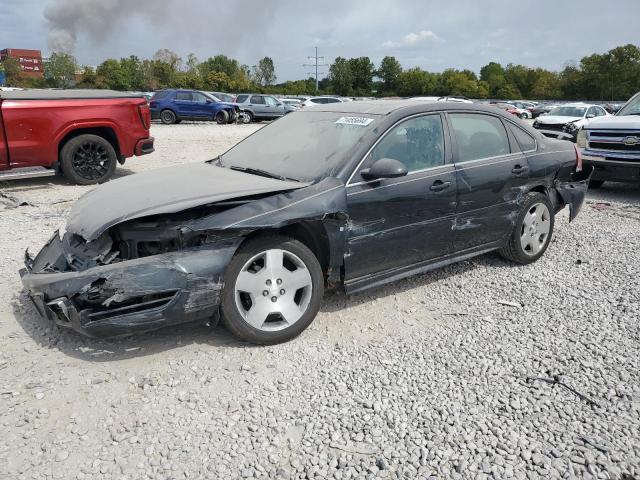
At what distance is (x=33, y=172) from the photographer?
8.64 m

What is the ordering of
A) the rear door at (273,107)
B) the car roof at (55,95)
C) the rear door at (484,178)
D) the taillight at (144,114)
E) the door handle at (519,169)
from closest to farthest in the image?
the rear door at (484,178)
the door handle at (519,169)
the car roof at (55,95)
the taillight at (144,114)
the rear door at (273,107)

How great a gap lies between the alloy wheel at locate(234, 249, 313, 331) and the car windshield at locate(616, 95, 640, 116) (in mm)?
8341

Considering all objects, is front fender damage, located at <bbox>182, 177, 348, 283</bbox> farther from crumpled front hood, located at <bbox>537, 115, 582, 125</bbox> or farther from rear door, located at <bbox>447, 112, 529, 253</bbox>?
crumpled front hood, located at <bbox>537, 115, 582, 125</bbox>

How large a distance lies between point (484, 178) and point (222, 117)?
870 inches

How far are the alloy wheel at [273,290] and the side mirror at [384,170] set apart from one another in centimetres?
81

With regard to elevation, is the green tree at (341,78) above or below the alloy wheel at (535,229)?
above

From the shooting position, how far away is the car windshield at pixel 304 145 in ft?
12.7

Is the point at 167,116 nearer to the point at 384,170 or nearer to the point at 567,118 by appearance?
the point at 567,118

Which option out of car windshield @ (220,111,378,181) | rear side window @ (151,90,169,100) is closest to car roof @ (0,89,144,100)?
car windshield @ (220,111,378,181)

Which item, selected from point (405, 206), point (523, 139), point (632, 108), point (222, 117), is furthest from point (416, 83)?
point (405, 206)

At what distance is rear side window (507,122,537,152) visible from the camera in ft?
16.5

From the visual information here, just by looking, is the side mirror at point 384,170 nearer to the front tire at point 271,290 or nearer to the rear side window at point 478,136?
the front tire at point 271,290

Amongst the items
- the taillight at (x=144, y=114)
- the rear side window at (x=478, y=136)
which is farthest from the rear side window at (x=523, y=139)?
A: the taillight at (x=144, y=114)

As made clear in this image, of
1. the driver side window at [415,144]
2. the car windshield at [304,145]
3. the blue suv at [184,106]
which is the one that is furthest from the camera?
the blue suv at [184,106]
